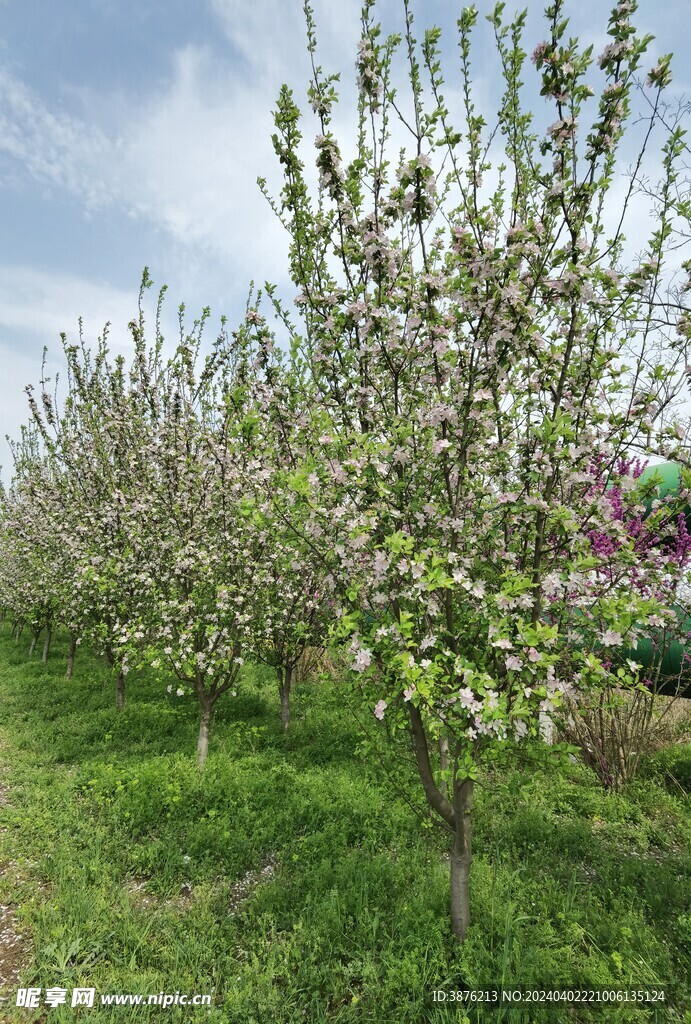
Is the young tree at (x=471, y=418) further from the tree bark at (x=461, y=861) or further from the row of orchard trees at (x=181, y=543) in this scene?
the row of orchard trees at (x=181, y=543)

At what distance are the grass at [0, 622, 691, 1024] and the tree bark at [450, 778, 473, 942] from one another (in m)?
0.13

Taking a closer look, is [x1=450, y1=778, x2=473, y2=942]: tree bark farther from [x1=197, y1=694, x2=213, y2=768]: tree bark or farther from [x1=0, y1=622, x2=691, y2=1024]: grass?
[x1=197, y1=694, x2=213, y2=768]: tree bark

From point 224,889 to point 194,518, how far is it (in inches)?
204

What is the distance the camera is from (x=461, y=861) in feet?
14.2

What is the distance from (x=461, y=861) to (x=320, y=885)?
5.82ft

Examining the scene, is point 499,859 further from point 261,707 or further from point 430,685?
point 261,707

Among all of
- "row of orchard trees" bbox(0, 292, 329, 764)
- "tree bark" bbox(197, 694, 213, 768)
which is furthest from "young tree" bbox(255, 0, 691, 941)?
"tree bark" bbox(197, 694, 213, 768)

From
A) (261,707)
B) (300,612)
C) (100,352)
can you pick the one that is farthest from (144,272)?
(261,707)

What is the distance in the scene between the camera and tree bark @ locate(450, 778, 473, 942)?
13.9ft

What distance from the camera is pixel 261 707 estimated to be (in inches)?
426

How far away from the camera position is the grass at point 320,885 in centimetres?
406

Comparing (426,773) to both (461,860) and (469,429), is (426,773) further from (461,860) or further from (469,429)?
(469,429)

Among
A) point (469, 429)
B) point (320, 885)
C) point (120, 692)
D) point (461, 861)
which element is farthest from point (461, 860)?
point (120, 692)

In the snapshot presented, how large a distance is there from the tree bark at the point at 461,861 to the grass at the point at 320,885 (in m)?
0.13
